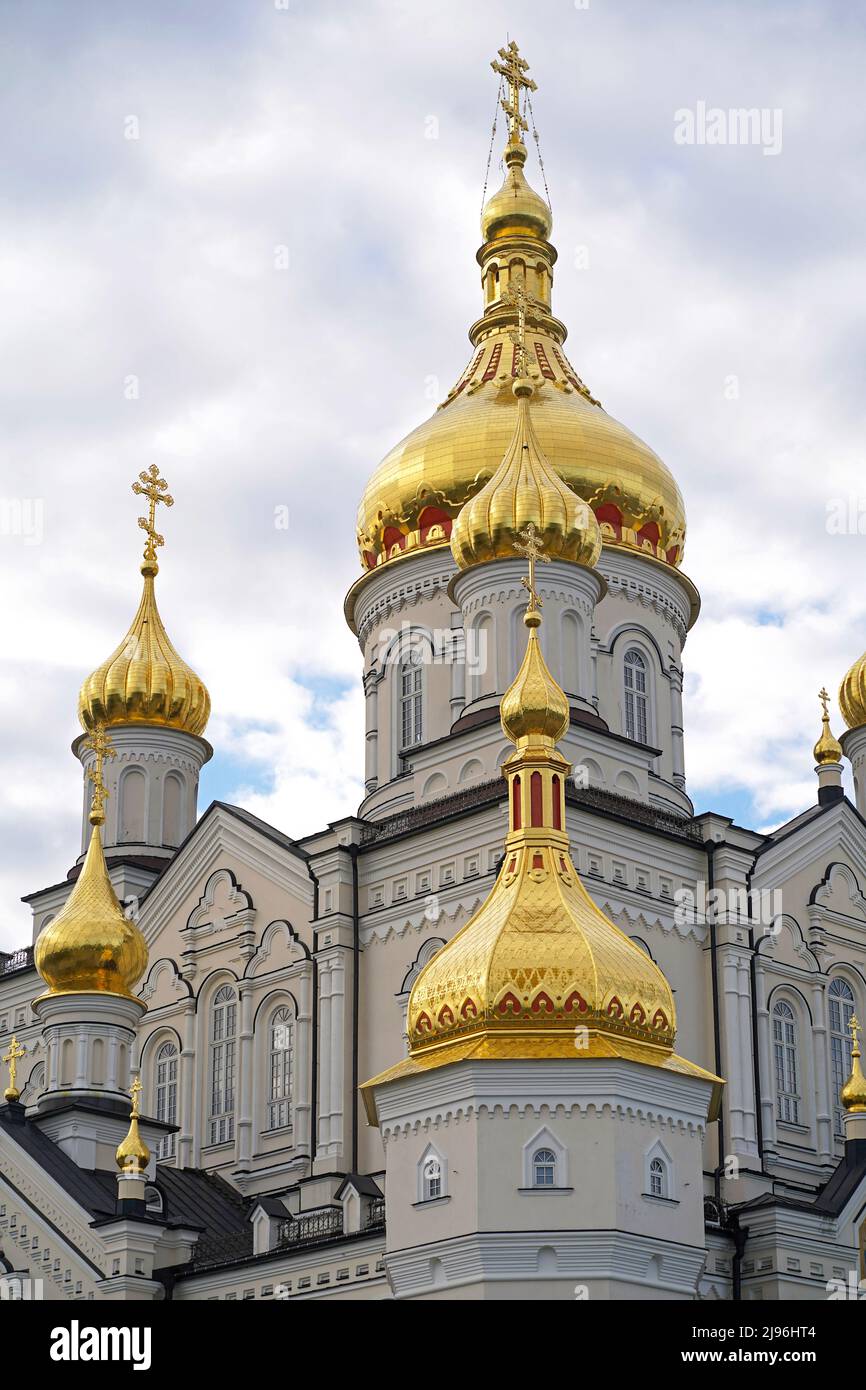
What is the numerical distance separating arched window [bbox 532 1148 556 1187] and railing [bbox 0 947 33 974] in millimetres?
13915

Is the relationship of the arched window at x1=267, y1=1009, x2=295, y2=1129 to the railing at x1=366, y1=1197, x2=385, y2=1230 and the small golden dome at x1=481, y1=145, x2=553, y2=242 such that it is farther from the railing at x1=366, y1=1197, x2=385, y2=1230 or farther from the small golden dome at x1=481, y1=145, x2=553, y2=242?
the small golden dome at x1=481, y1=145, x2=553, y2=242

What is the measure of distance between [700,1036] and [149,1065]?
24.4 ft

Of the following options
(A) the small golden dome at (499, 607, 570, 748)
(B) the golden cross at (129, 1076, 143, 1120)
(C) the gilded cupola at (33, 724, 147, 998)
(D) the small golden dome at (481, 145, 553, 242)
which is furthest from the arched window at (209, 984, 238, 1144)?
(D) the small golden dome at (481, 145, 553, 242)

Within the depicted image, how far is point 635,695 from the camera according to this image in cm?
2966

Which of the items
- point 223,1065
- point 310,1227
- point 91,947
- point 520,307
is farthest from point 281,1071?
point 520,307

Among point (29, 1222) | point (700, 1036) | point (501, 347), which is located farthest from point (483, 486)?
point (29, 1222)

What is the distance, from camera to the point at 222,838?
93.4 ft

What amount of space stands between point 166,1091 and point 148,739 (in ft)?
18.7

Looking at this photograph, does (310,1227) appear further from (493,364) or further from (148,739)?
(493,364)

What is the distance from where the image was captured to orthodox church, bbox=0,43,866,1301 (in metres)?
18.9

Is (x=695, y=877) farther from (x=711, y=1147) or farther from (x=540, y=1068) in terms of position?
(x=540, y=1068)

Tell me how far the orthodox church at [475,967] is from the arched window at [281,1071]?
6cm

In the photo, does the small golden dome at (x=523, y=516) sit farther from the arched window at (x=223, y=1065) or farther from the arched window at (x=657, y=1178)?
the arched window at (x=657, y=1178)

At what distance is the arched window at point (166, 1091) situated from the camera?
27.4 meters
